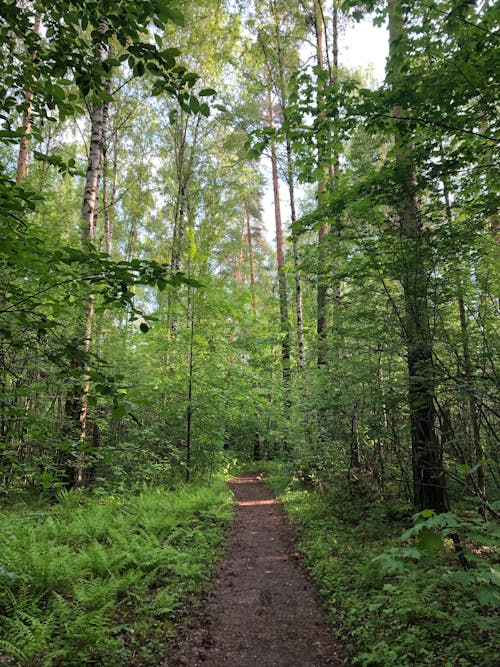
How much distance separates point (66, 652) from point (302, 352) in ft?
33.6

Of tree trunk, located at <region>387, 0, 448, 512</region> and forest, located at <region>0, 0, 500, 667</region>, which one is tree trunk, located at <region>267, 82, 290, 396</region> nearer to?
forest, located at <region>0, 0, 500, 667</region>

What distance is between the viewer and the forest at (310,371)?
2.28 m

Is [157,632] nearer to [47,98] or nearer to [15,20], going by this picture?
[47,98]

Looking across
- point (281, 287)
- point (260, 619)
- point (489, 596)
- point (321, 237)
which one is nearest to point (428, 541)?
point (489, 596)

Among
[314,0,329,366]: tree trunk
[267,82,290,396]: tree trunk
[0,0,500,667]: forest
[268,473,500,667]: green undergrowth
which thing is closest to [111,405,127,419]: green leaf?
[0,0,500,667]: forest

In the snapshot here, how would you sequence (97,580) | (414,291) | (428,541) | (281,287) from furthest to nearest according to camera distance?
(281,287) → (414,291) → (97,580) → (428,541)

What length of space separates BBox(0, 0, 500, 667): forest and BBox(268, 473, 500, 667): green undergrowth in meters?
0.02

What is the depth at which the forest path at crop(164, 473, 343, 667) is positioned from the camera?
380cm

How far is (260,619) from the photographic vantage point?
456 cm

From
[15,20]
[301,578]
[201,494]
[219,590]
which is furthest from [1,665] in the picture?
[201,494]

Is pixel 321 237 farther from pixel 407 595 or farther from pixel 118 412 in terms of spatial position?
pixel 118 412

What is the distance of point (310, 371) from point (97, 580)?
299 inches

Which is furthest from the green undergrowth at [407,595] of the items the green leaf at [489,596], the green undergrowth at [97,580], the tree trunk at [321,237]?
the tree trunk at [321,237]

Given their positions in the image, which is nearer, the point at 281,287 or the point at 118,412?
the point at 118,412
